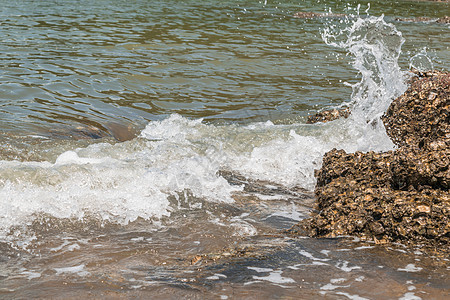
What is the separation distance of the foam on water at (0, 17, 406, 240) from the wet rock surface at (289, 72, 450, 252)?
804mm

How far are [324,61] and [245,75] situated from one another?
115 inches

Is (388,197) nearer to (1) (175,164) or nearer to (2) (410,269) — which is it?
(2) (410,269)

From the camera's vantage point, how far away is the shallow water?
379 cm

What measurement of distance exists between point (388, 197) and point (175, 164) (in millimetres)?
2857

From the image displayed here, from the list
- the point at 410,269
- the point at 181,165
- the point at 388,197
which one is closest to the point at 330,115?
the point at 181,165

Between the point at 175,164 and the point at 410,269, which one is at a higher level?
Result: the point at 410,269

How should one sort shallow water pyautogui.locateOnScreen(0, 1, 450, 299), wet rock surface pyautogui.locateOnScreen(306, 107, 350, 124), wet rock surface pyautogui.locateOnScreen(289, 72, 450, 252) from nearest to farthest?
shallow water pyautogui.locateOnScreen(0, 1, 450, 299) < wet rock surface pyautogui.locateOnScreen(289, 72, 450, 252) < wet rock surface pyautogui.locateOnScreen(306, 107, 350, 124)

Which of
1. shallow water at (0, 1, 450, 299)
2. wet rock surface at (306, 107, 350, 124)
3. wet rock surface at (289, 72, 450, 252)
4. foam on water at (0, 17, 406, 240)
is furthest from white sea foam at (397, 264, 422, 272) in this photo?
wet rock surface at (306, 107, 350, 124)

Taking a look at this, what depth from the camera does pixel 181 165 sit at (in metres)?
6.45

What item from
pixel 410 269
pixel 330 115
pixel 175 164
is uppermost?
pixel 330 115

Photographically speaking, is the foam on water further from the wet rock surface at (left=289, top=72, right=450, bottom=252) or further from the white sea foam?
the white sea foam

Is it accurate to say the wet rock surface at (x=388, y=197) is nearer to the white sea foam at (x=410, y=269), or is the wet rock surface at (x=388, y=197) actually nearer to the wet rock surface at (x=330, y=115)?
the white sea foam at (x=410, y=269)

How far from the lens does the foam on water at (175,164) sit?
212 inches

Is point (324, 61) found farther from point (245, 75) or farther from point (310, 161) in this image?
point (310, 161)
